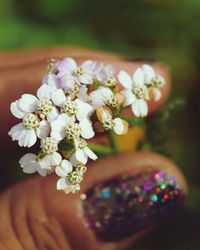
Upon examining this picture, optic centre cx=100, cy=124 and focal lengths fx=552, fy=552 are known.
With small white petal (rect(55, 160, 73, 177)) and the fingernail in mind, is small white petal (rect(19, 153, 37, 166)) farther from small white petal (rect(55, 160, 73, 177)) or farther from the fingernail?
the fingernail

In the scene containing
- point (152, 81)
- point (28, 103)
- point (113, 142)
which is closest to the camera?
point (28, 103)

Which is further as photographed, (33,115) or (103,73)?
(103,73)

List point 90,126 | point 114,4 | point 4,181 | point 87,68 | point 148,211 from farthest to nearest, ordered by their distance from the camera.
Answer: point 114,4 → point 4,181 → point 148,211 → point 87,68 → point 90,126

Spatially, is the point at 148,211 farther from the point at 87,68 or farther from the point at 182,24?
the point at 182,24

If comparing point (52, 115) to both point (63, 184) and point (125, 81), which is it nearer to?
point (63, 184)

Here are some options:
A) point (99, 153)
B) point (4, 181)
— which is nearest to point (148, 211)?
point (99, 153)

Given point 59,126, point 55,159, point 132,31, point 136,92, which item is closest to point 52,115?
point 59,126
